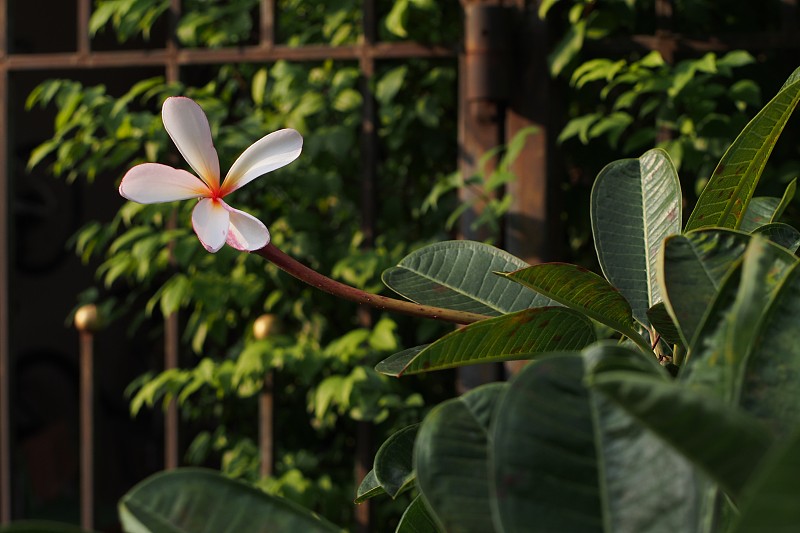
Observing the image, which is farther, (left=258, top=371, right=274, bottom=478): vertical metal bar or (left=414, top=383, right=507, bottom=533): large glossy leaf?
(left=258, top=371, right=274, bottom=478): vertical metal bar

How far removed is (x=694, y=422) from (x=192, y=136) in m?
0.37

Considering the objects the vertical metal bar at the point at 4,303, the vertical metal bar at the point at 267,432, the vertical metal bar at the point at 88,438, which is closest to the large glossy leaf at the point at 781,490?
the vertical metal bar at the point at 267,432

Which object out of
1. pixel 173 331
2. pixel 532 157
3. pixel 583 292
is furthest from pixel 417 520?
pixel 173 331

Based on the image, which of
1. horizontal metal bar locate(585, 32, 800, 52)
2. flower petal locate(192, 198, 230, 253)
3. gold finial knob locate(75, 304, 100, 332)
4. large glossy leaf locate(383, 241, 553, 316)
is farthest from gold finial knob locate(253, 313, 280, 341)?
flower petal locate(192, 198, 230, 253)

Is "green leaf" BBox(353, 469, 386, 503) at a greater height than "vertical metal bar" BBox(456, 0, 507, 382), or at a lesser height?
lesser

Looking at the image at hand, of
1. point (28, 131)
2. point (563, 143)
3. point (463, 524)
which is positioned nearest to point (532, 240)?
point (563, 143)

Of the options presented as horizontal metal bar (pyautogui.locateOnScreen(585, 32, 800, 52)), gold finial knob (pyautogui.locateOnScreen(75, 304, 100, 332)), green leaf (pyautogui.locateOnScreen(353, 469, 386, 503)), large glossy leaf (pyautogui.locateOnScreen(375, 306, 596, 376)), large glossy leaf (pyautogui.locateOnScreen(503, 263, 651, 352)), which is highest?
horizontal metal bar (pyautogui.locateOnScreen(585, 32, 800, 52))

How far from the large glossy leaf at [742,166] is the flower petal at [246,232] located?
0.27 meters

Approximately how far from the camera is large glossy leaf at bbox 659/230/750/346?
42 centimetres

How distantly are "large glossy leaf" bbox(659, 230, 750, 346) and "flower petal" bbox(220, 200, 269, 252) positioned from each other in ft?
0.74

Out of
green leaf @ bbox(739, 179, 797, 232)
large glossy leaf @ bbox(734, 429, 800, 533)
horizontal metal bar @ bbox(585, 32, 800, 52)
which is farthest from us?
horizontal metal bar @ bbox(585, 32, 800, 52)

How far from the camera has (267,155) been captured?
586 millimetres

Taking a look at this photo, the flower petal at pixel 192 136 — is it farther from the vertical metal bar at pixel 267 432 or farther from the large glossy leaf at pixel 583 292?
the vertical metal bar at pixel 267 432

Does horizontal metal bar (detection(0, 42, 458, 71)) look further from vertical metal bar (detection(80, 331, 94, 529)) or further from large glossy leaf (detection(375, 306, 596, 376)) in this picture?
large glossy leaf (detection(375, 306, 596, 376))
